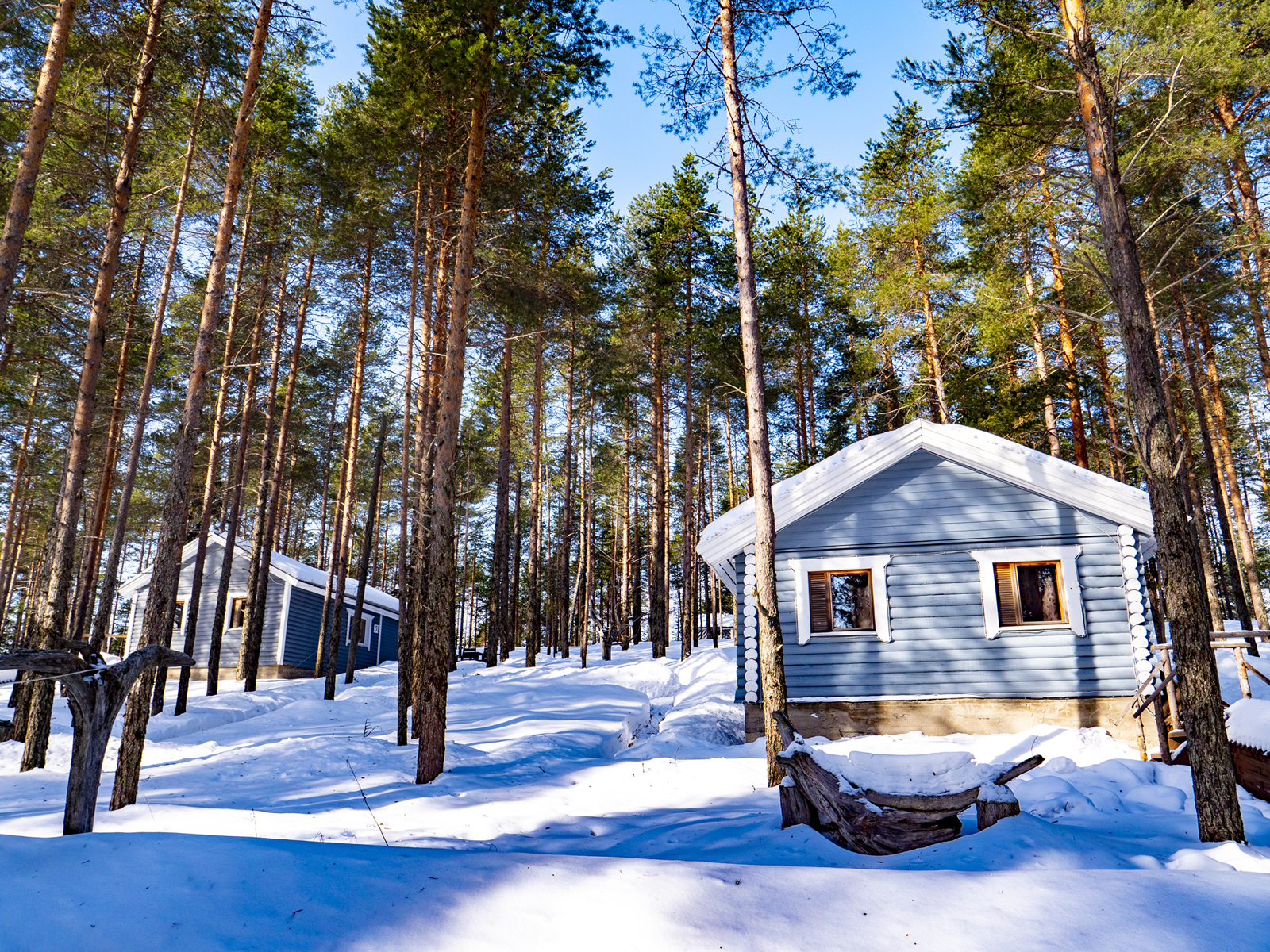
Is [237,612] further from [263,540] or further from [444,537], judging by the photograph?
[444,537]

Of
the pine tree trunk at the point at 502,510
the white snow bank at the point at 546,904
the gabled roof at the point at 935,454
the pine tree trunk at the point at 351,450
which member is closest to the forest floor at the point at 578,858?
the white snow bank at the point at 546,904

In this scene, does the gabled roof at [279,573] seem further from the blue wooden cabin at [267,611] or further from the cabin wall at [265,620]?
the cabin wall at [265,620]

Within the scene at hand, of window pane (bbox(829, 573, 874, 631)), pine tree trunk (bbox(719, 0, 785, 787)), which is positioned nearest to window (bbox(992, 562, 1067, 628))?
window pane (bbox(829, 573, 874, 631))

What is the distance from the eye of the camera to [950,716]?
1080 centimetres

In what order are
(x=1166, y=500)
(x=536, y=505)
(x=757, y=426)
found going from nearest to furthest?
(x=1166, y=500), (x=757, y=426), (x=536, y=505)

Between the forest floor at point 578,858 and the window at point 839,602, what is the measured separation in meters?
1.94

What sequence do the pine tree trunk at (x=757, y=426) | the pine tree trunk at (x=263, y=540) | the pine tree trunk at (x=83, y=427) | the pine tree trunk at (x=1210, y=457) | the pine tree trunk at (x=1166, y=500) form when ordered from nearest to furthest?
the pine tree trunk at (x=1166, y=500) < the pine tree trunk at (x=757, y=426) < the pine tree trunk at (x=83, y=427) < the pine tree trunk at (x=1210, y=457) < the pine tree trunk at (x=263, y=540)

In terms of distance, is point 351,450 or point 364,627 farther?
point 364,627

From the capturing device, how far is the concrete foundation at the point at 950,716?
34.3 ft

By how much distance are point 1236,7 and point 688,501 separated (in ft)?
52.5

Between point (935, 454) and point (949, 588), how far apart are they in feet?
7.49

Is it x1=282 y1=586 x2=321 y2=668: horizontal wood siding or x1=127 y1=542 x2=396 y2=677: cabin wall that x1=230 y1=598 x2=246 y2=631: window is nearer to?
x1=127 y1=542 x2=396 y2=677: cabin wall

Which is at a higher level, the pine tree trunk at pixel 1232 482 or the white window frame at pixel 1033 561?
the pine tree trunk at pixel 1232 482

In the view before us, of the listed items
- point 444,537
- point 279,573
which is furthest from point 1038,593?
point 279,573
